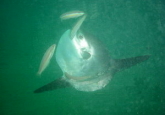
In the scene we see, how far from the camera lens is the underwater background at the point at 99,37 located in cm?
1461

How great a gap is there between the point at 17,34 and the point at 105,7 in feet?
28.3

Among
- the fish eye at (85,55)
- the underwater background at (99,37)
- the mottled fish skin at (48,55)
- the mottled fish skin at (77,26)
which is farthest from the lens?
the underwater background at (99,37)

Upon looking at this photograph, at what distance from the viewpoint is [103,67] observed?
17.4 feet

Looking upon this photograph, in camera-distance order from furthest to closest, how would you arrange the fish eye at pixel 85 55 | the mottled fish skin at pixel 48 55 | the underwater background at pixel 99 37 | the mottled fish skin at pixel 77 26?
the underwater background at pixel 99 37
the fish eye at pixel 85 55
the mottled fish skin at pixel 48 55
the mottled fish skin at pixel 77 26

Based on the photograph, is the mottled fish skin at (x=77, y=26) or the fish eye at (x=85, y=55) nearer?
the mottled fish skin at (x=77, y=26)

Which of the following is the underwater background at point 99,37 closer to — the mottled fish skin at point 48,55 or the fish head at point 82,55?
the fish head at point 82,55

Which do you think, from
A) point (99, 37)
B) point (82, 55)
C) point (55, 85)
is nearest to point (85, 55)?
point (82, 55)

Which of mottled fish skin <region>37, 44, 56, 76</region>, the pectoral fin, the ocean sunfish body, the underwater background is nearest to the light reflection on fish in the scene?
the ocean sunfish body

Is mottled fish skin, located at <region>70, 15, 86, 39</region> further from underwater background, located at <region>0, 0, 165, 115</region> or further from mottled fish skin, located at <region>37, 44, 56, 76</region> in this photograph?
underwater background, located at <region>0, 0, 165, 115</region>

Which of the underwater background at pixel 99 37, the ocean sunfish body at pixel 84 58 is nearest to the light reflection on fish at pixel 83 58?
the ocean sunfish body at pixel 84 58

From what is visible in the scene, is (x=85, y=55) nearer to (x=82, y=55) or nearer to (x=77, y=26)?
(x=82, y=55)

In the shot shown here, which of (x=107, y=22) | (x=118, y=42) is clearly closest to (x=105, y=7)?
(x=107, y=22)

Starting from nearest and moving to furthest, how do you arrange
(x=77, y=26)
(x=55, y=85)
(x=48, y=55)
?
(x=77, y=26)
(x=48, y=55)
(x=55, y=85)

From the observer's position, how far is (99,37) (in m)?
16.7
